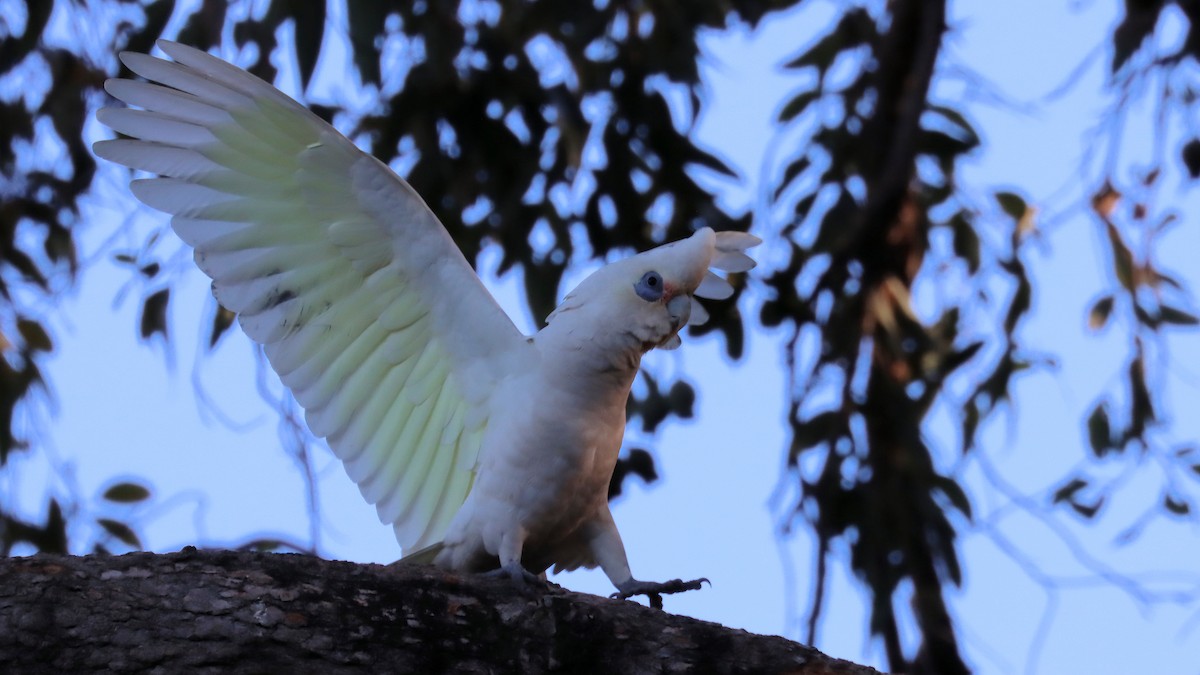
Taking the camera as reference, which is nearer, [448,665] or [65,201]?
[448,665]

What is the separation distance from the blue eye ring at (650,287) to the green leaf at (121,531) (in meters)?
1.75

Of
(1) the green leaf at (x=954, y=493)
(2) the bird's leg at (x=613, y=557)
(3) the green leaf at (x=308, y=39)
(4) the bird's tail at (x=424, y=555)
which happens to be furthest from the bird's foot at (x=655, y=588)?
(1) the green leaf at (x=954, y=493)

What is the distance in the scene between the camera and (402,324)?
7.01ft

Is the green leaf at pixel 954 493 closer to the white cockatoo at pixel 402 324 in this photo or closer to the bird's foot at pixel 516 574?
the white cockatoo at pixel 402 324

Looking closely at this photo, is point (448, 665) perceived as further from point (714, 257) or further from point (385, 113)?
point (385, 113)

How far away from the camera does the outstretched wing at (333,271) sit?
6.79 ft

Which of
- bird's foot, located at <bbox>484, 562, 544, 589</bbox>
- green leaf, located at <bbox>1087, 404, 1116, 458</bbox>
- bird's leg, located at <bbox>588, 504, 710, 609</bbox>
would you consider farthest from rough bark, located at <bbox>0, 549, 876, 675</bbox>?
green leaf, located at <bbox>1087, 404, 1116, 458</bbox>

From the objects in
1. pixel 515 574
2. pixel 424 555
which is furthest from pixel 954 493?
pixel 515 574

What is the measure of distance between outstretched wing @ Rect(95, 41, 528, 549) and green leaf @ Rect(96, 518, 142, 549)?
4.26 ft

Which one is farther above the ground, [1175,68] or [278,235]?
[1175,68]

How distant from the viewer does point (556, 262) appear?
306cm

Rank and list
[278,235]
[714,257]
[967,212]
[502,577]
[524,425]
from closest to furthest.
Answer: [502,577] → [524,425] → [278,235] → [714,257] → [967,212]

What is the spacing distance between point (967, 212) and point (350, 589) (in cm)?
229

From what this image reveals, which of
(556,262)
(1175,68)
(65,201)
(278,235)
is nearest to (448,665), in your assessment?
(278,235)
